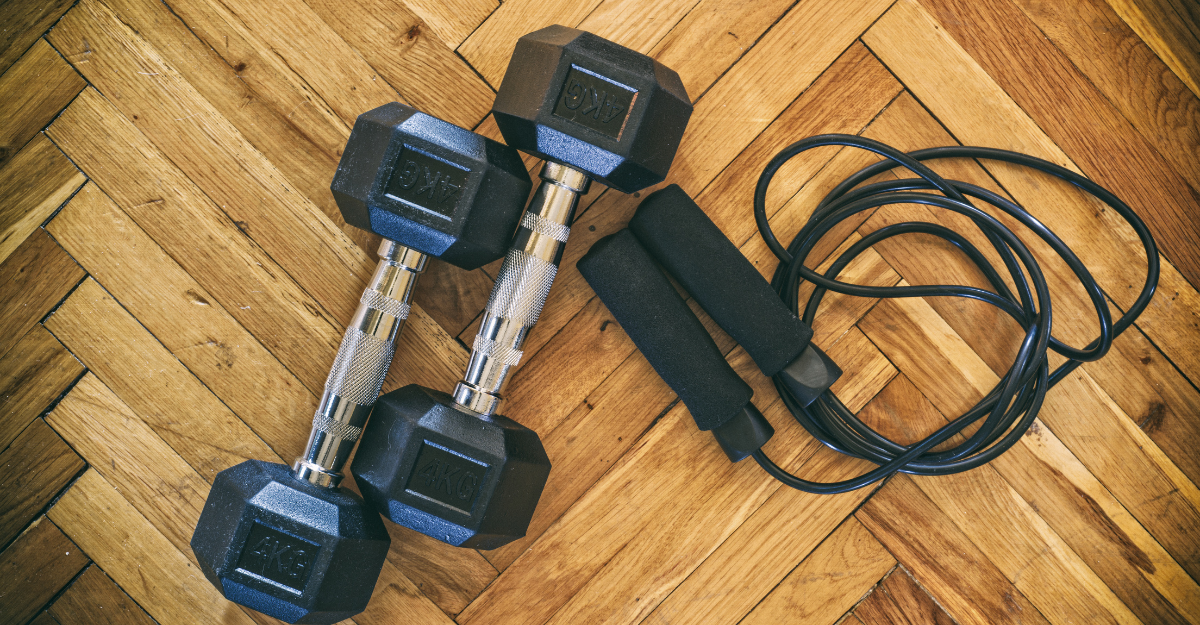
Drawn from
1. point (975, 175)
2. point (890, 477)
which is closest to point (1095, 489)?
point (890, 477)

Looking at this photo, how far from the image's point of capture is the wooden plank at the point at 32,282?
938mm

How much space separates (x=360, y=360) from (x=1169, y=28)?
1.34 metres

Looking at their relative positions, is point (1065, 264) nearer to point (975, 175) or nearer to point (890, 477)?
point (975, 175)

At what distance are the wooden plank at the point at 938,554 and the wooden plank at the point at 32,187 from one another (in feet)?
4.34

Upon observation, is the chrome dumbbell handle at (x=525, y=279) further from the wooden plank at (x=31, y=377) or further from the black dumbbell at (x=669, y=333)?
the wooden plank at (x=31, y=377)

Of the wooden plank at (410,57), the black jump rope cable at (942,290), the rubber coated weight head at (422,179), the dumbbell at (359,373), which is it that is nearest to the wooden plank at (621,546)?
the black jump rope cable at (942,290)

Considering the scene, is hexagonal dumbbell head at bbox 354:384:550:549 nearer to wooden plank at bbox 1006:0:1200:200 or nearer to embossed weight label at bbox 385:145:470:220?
embossed weight label at bbox 385:145:470:220

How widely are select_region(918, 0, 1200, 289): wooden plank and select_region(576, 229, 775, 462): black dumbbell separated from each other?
2.04ft

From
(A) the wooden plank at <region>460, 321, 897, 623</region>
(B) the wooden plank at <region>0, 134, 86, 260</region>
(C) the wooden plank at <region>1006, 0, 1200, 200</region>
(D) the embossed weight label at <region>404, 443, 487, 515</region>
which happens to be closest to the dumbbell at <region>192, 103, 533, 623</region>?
(D) the embossed weight label at <region>404, 443, 487, 515</region>

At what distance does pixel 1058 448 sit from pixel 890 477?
269mm

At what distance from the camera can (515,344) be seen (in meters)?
0.86

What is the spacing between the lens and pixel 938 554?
0.99 metres

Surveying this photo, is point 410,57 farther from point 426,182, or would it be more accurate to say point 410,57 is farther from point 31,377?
point 31,377

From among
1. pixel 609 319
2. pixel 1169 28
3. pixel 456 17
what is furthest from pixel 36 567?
pixel 1169 28
